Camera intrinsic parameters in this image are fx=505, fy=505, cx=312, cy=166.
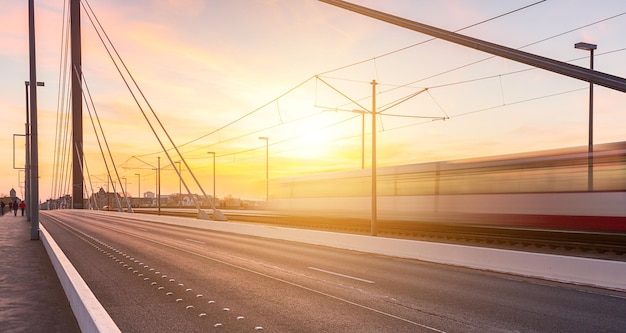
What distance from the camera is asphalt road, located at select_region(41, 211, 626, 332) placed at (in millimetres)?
8406

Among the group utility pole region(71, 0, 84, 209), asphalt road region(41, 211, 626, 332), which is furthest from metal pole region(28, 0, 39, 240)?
utility pole region(71, 0, 84, 209)

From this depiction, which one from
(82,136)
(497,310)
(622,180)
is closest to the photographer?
(497,310)

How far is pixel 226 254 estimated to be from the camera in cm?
1928

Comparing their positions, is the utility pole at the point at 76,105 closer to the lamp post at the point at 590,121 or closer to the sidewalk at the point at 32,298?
the sidewalk at the point at 32,298

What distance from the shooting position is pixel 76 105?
238 feet

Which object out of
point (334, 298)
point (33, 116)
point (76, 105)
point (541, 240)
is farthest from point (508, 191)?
point (76, 105)

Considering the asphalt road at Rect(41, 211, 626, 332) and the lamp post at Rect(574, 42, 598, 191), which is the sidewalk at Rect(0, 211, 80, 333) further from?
the lamp post at Rect(574, 42, 598, 191)

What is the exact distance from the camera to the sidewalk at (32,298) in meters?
8.20

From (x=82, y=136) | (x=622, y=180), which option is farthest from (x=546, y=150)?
(x=82, y=136)

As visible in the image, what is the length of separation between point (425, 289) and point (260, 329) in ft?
16.2

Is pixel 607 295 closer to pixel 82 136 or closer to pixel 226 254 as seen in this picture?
pixel 226 254

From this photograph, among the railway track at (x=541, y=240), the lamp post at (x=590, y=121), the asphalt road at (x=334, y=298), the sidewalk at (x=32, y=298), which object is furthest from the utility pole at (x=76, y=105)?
the lamp post at (x=590, y=121)

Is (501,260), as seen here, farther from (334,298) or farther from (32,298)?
(32,298)

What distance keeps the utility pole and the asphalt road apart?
6069 centimetres
